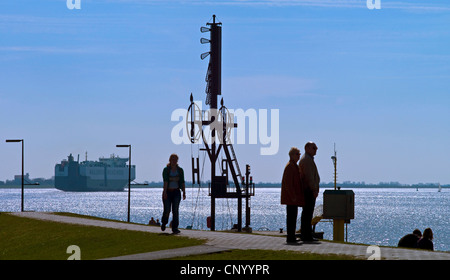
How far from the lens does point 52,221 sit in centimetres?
2375

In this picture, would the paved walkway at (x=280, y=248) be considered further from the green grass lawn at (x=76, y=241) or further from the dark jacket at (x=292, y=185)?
the dark jacket at (x=292, y=185)

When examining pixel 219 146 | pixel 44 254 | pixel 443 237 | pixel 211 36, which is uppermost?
pixel 211 36

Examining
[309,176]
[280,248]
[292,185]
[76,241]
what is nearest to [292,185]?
[292,185]

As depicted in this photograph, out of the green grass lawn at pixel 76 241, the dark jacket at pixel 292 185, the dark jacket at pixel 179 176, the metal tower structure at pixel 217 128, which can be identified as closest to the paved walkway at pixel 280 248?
the green grass lawn at pixel 76 241

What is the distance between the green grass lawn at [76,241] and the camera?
1566 cm

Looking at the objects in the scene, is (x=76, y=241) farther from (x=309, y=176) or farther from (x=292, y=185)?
(x=309, y=176)

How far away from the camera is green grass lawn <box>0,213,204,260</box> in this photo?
617 inches

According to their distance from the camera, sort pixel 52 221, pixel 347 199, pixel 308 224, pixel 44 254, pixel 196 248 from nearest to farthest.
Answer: pixel 196 248 → pixel 308 224 → pixel 44 254 → pixel 347 199 → pixel 52 221

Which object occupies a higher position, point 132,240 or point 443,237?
point 132,240
